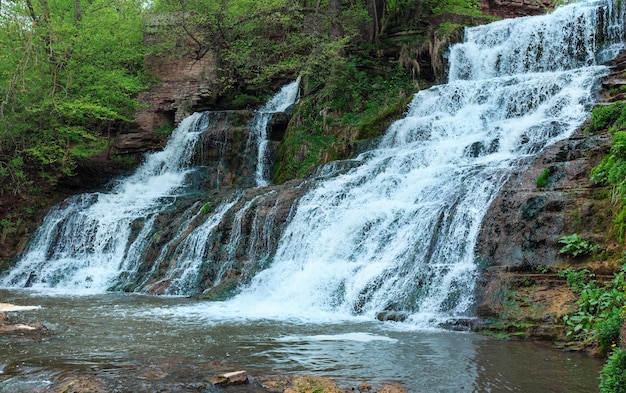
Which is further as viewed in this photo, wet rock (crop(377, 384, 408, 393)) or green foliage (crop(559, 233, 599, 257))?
green foliage (crop(559, 233, 599, 257))

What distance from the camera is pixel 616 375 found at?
471cm

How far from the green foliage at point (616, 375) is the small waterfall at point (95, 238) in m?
13.7

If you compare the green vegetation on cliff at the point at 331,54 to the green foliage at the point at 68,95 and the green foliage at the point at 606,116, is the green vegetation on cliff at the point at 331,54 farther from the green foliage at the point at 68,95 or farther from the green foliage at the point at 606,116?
the green foliage at the point at 606,116

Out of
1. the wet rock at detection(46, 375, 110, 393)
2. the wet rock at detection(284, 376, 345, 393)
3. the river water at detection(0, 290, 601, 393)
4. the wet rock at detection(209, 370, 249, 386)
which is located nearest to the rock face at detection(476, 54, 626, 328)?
the river water at detection(0, 290, 601, 393)

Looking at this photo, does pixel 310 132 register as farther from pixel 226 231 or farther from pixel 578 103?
pixel 578 103

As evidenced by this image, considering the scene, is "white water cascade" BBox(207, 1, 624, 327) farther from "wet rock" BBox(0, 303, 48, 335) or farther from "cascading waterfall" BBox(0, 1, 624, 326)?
"wet rock" BBox(0, 303, 48, 335)

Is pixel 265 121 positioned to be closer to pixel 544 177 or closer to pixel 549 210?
pixel 544 177

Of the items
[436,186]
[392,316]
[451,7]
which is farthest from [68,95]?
[392,316]

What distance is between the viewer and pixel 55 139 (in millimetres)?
22734

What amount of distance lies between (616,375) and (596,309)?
3394 millimetres

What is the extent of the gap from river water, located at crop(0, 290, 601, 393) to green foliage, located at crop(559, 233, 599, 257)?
6.33ft

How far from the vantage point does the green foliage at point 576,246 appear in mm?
8844

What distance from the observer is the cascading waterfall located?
1087 centimetres

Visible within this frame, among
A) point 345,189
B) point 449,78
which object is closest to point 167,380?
point 345,189
